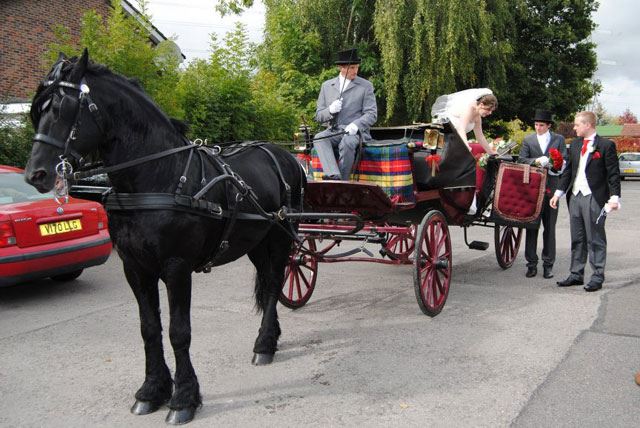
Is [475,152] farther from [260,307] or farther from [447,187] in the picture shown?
[260,307]

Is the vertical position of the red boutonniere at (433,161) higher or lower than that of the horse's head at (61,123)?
lower

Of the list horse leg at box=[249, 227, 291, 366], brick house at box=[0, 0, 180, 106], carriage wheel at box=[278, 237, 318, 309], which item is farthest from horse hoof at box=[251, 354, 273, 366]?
brick house at box=[0, 0, 180, 106]

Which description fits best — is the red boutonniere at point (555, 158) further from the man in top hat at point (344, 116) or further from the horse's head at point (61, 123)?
the horse's head at point (61, 123)

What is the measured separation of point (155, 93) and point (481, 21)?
13.6 meters

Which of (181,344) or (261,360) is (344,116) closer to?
(261,360)

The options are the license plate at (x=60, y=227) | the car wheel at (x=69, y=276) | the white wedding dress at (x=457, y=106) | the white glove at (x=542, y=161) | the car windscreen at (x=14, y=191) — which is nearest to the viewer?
the license plate at (x=60, y=227)

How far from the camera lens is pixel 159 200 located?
136 inches

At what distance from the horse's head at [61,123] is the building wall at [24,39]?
15.9m

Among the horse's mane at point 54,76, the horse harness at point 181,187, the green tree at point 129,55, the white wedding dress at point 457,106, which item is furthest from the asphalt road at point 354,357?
the green tree at point 129,55

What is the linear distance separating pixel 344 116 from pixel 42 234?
11.3 feet

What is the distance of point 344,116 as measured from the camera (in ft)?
19.5

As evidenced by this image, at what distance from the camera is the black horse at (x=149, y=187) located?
3.18m

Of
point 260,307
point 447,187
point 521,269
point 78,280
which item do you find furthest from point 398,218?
point 78,280

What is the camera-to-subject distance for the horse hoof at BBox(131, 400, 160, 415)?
3701 mm
